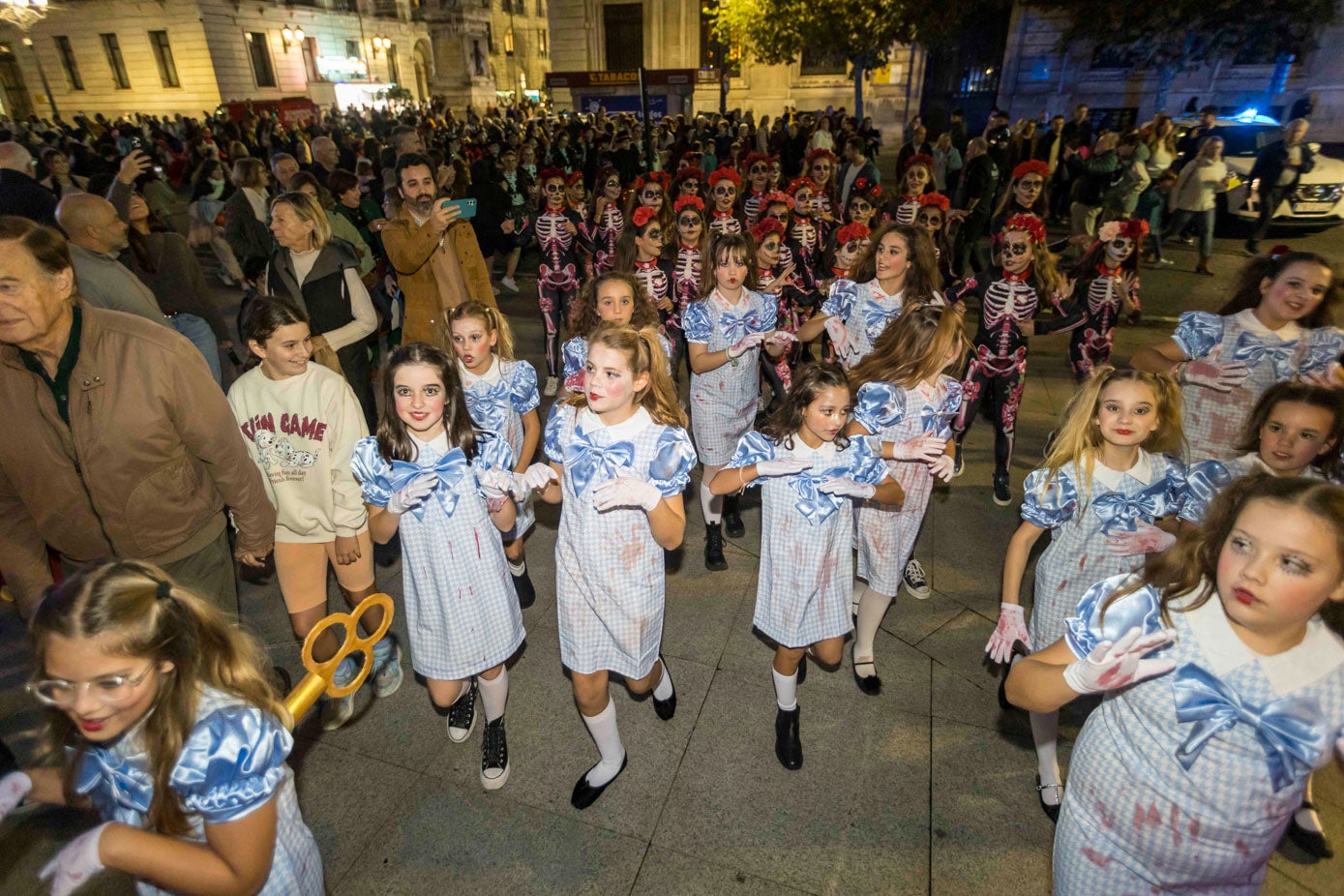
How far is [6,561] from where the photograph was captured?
2789 mm

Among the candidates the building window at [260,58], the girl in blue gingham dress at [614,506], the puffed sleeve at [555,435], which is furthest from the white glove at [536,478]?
the building window at [260,58]

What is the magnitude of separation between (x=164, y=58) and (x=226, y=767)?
51.5m

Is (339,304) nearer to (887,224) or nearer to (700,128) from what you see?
(887,224)

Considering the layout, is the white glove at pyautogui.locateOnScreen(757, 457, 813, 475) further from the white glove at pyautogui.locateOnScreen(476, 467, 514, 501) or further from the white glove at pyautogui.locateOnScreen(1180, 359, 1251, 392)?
the white glove at pyautogui.locateOnScreen(1180, 359, 1251, 392)

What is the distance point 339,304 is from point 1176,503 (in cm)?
460

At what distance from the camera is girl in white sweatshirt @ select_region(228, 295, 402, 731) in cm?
307

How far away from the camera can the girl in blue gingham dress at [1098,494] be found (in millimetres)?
2697

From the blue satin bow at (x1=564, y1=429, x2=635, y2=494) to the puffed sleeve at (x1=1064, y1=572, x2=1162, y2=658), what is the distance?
158cm

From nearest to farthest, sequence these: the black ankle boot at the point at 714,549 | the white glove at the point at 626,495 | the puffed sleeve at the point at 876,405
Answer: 1. the white glove at the point at 626,495
2. the puffed sleeve at the point at 876,405
3. the black ankle boot at the point at 714,549

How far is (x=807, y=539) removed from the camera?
2.95 meters

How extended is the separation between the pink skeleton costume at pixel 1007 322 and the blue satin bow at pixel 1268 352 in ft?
4.70

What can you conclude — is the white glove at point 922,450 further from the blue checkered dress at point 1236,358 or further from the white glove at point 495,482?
the white glove at point 495,482

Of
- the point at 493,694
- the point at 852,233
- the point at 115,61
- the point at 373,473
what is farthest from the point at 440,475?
the point at 115,61

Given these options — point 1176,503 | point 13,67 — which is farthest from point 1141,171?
point 13,67
